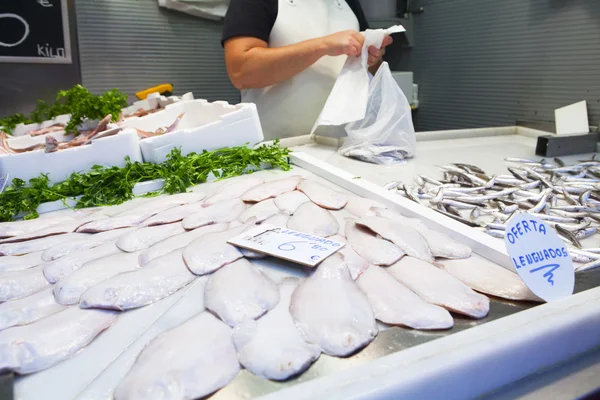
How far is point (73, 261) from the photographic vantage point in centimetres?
114

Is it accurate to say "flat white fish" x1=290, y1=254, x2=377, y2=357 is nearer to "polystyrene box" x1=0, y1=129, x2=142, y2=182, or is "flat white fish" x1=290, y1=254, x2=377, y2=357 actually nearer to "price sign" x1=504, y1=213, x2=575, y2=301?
"price sign" x1=504, y1=213, x2=575, y2=301

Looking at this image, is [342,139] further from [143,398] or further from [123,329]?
[143,398]

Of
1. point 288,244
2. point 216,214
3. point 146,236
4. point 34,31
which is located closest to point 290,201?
point 216,214

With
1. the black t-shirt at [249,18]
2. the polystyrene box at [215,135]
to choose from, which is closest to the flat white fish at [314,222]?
the polystyrene box at [215,135]

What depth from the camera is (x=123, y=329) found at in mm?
909

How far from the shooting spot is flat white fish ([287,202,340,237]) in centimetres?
131

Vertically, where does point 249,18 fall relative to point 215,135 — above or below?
above

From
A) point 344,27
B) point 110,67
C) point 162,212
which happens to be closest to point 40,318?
point 162,212

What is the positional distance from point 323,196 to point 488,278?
0.66 metres

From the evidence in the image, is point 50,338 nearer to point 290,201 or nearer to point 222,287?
point 222,287

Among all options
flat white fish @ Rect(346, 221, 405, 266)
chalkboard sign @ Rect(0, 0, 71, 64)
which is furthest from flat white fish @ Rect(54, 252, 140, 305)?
chalkboard sign @ Rect(0, 0, 71, 64)

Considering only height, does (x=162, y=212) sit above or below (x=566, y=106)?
below

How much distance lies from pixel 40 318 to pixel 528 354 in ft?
3.34

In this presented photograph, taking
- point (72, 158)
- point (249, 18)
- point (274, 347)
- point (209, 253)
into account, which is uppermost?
point (249, 18)
